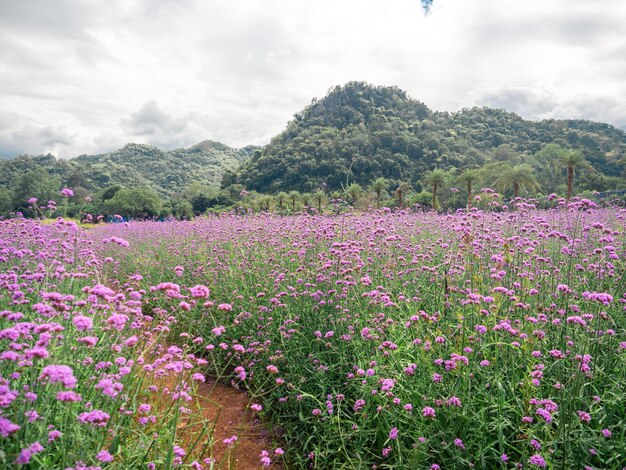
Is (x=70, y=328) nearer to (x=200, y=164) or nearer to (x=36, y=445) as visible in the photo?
(x=36, y=445)

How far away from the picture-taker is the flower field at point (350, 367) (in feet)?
7.04

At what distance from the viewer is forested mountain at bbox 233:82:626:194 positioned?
72.0 m

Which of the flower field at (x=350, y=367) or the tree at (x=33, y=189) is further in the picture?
the tree at (x=33, y=189)

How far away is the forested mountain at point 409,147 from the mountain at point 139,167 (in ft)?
106

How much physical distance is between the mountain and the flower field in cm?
6632

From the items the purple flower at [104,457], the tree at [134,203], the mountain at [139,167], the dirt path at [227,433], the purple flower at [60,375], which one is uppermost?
the mountain at [139,167]

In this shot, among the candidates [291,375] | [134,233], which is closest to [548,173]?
[134,233]

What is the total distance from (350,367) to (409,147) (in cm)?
8883

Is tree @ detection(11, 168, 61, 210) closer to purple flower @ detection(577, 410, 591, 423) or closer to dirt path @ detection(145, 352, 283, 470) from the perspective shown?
dirt path @ detection(145, 352, 283, 470)

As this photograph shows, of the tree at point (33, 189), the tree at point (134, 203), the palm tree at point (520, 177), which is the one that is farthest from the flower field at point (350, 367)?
the tree at point (134, 203)

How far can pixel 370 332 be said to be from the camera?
3570 millimetres

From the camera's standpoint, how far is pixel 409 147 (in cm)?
8688

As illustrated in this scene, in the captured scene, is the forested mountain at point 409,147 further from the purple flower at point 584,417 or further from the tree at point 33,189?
the purple flower at point 584,417

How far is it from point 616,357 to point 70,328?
14.5 ft
